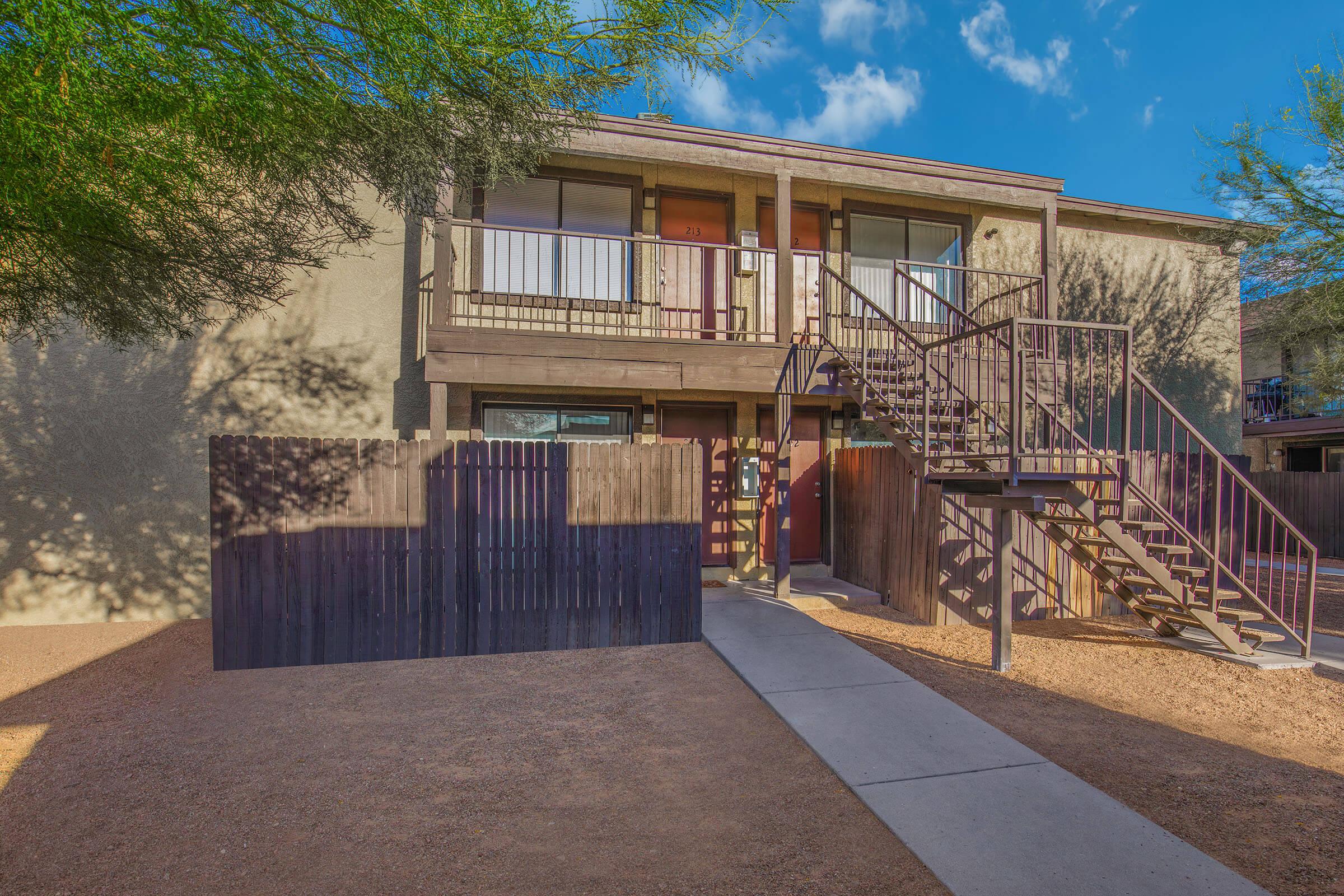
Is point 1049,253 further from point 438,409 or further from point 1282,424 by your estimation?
point 1282,424

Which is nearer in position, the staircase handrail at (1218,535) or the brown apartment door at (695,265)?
the staircase handrail at (1218,535)

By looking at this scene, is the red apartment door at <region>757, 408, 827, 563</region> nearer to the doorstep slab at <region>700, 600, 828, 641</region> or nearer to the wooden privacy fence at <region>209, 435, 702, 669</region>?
the doorstep slab at <region>700, 600, 828, 641</region>

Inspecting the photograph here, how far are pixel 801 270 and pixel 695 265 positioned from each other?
1620 mm

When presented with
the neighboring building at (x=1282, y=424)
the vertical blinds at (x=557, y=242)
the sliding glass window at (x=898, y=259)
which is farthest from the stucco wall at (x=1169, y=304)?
the vertical blinds at (x=557, y=242)

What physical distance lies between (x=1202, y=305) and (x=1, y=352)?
1774 centimetres

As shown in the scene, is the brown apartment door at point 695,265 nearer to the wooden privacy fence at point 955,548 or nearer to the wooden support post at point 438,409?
the wooden privacy fence at point 955,548

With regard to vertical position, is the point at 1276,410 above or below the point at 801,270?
below

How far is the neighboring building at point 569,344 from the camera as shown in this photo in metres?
7.69

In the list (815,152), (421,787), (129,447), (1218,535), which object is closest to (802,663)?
(421,787)

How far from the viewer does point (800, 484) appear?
9953mm

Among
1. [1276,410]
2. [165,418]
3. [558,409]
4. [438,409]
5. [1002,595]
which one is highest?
[1276,410]

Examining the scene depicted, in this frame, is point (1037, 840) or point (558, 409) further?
point (558, 409)

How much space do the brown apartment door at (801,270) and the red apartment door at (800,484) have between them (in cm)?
139

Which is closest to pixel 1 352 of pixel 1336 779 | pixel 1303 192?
Result: pixel 1336 779
